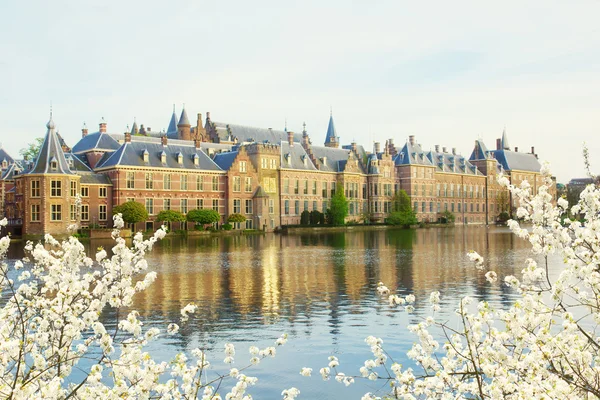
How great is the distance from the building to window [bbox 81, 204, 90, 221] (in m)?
0.11

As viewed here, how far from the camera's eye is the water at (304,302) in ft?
43.8

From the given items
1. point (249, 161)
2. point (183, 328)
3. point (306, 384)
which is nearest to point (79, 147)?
point (249, 161)

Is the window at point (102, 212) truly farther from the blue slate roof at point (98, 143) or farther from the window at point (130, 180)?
the blue slate roof at point (98, 143)

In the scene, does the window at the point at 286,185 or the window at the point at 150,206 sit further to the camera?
the window at the point at 286,185

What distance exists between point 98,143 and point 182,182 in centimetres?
Answer: 946

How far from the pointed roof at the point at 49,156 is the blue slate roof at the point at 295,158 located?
2775cm

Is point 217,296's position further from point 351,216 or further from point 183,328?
point 351,216

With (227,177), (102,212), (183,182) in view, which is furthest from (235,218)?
(102,212)

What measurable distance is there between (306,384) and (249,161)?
62.3 metres

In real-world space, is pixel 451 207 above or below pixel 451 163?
below

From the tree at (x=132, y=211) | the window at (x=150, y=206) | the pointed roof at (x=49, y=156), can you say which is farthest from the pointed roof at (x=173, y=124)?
the pointed roof at (x=49, y=156)

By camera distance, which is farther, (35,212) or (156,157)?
(156,157)

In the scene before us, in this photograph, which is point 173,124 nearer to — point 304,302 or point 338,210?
point 338,210

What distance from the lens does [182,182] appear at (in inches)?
2682
